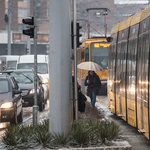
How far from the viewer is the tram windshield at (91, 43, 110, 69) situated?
75.2ft

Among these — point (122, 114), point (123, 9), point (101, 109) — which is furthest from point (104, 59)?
point (123, 9)

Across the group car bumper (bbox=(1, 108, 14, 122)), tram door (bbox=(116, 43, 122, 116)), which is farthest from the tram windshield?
car bumper (bbox=(1, 108, 14, 122))

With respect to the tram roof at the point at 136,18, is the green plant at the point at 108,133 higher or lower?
lower

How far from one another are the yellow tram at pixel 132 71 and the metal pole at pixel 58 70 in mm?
1838

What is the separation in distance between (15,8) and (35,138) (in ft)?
250

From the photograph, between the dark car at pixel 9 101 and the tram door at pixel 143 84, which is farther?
the dark car at pixel 9 101

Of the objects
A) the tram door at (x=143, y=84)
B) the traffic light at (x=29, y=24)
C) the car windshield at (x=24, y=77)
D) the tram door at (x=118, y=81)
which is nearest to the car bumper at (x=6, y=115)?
the traffic light at (x=29, y=24)

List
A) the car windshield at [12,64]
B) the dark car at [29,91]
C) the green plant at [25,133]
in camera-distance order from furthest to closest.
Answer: the car windshield at [12,64]
the dark car at [29,91]
the green plant at [25,133]

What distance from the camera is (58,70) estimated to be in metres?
7.43

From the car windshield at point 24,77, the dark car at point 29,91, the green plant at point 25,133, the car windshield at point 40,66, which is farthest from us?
the car windshield at point 40,66

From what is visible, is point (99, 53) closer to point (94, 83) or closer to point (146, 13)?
point (94, 83)

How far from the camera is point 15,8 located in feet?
266

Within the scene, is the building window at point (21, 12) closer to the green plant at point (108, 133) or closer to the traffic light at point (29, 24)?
the traffic light at point (29, 24)

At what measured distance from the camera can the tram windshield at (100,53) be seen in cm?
2292
